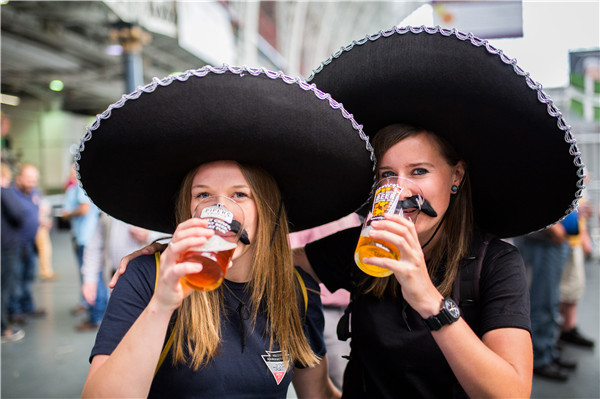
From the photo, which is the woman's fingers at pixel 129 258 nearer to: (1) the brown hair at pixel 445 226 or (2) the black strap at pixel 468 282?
(1) the brown hair at pixel 445 226

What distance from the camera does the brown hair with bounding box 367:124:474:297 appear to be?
159cm

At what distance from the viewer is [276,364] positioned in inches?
60.7

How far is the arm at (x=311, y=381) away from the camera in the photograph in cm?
178

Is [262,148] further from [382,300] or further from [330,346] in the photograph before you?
[330,346]

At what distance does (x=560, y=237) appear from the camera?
4.71m

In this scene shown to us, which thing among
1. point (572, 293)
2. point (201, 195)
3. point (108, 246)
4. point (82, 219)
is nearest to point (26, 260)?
point (82, 219)

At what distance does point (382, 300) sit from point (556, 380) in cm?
398

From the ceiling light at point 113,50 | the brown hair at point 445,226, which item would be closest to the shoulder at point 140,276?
the brown hair at point 445,226

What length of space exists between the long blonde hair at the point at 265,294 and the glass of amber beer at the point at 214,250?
268 mm

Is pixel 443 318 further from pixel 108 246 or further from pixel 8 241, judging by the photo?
pixel 8 241

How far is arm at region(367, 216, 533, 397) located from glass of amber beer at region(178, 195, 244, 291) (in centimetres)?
40

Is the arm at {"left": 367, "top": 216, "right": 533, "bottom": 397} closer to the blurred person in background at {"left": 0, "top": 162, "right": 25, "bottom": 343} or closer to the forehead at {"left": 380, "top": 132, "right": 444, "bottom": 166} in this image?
the forehead at {"left": 380, "top": 132, "right": 444, "bottom": 166}

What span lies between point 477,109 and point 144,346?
4.17 feet

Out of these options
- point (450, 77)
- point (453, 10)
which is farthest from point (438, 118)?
point (453, 10)
